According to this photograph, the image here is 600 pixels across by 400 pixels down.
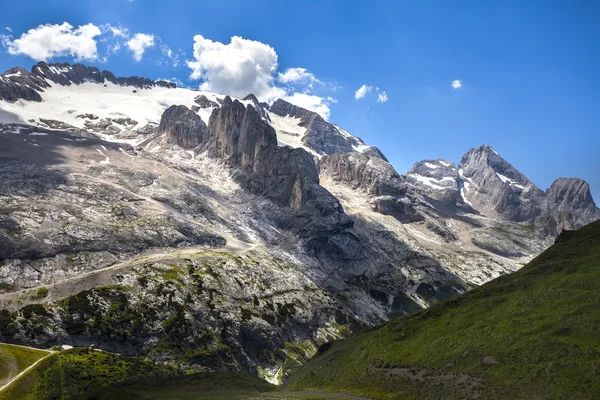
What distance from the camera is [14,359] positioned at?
318ft

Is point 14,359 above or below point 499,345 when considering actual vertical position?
below

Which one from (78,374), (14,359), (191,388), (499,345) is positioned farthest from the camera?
(78,374)

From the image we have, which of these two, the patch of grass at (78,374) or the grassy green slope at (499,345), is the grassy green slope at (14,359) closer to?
the patch of grass at (78,374)

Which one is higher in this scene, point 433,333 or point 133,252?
point 433,333

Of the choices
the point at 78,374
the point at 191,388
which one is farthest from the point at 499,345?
the point at 78,374

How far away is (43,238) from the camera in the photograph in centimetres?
16388

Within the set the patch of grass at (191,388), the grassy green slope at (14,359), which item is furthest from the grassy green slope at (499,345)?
the grassy green slope at (14,359)

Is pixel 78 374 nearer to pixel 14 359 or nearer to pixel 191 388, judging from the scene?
pixel 14 359

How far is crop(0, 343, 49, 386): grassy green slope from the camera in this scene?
3569 inches

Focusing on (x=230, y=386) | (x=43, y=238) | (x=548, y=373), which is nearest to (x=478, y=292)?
(x=548, y=373)

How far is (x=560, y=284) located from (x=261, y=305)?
12963 cm

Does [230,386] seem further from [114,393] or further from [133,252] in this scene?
[133,252]

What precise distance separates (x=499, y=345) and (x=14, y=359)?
108m

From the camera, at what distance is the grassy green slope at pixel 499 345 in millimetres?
51031
